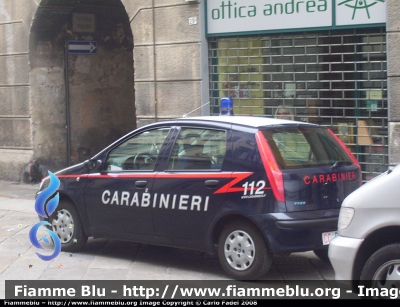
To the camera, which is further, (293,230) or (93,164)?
(93,164)

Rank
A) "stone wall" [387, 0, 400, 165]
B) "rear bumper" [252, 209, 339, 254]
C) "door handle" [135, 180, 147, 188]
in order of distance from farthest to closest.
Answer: "stone wall" [387, 0, 400, 165] → "door handle" [135, 180, 147, 188] → "rear bumper" [252, 209, 339, 254]

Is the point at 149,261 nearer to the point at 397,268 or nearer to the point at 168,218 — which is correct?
the point at 168,218

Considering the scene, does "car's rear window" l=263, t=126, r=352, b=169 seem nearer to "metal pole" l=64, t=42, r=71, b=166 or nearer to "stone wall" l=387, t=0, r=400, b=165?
"stone wall" l=387, t=0, r=400, b=165

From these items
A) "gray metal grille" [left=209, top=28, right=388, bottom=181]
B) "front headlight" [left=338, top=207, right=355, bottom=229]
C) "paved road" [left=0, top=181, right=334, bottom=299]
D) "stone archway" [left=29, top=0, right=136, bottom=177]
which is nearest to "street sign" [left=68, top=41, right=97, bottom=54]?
"stone archway" [left=29, top=0, right=136, bottom=177]

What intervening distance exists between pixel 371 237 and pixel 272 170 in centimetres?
144

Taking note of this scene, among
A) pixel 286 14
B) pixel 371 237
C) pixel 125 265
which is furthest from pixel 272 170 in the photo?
pixel 286 14

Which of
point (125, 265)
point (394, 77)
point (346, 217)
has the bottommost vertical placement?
point (125, 265)

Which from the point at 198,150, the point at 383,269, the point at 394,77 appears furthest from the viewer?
the point at 394,77

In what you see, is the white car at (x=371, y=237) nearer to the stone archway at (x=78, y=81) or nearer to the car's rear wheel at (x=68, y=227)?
the car's rear wheel at (x=68, y=227)

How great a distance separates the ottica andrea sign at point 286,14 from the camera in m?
10.8

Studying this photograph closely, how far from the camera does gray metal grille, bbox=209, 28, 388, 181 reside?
10938 mm

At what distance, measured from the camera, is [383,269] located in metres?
5.44

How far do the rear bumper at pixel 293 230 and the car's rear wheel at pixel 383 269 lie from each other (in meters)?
1.20

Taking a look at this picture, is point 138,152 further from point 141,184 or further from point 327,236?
point 327,236
